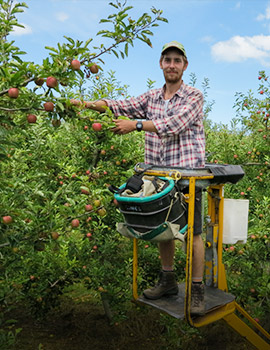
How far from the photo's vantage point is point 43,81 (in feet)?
7.39

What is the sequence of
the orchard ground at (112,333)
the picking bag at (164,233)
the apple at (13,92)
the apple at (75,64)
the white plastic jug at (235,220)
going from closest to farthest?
1. the apple at (13,92)
2. the apple at (75,64)
3. the picking bag at (164,233)
4. the white plastic jug at (235,220)
5. the orchard ground at (112,333)

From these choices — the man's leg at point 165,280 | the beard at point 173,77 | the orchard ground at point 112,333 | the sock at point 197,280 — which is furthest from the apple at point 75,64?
the orchard ground at point 112,333

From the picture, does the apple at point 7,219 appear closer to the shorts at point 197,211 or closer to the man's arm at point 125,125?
the man's arm at point 125,125

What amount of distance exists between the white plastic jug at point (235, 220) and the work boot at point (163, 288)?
543 millimetres

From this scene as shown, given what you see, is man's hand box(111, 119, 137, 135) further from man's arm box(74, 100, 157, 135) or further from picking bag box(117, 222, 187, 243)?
picking bag box(117, 222, 187, 243)

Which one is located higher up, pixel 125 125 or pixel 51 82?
pixel 51 82

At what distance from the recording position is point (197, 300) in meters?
2.82

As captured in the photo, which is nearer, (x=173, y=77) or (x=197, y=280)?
(x=197, y=280)

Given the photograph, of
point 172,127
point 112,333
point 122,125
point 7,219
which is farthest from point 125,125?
point 112,333

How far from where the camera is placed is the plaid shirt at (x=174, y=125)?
2.82 meters

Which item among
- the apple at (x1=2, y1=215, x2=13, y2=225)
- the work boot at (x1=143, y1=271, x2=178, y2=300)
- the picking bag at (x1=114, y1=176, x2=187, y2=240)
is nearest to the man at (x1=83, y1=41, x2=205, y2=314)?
the work boot at (x1=143, y1=271, x2=178, y2=300)

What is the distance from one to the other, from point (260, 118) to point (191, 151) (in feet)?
10.2

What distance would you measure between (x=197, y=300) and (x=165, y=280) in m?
0.41

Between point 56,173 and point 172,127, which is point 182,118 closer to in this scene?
point 172,127
